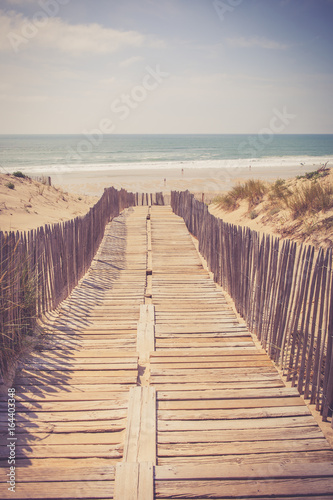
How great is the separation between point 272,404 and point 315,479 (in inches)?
25.8

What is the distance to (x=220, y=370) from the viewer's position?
10.2ft

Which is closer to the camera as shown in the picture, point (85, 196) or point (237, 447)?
point (237, 447)

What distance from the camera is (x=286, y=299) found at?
3414 millimetres

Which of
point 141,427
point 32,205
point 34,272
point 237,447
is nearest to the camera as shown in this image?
point 237,447

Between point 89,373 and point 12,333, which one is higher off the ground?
point 12,333

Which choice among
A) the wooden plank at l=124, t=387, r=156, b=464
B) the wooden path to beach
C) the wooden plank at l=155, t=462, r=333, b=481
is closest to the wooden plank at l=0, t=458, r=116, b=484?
the wooden path to beach

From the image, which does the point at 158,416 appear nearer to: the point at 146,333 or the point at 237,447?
the point at 237,447

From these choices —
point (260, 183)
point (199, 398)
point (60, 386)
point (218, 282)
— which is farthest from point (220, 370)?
point (260, 183)

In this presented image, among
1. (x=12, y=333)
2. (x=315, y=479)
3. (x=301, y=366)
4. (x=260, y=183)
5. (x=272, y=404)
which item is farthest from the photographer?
(x=260, y=183)

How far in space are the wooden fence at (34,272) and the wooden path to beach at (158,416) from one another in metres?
0.26

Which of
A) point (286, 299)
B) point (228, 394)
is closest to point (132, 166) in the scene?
point (286, 299)

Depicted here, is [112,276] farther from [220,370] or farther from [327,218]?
[327,218]

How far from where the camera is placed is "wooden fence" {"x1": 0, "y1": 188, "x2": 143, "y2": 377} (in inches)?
127

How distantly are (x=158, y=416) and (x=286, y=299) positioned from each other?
172 centimetres
